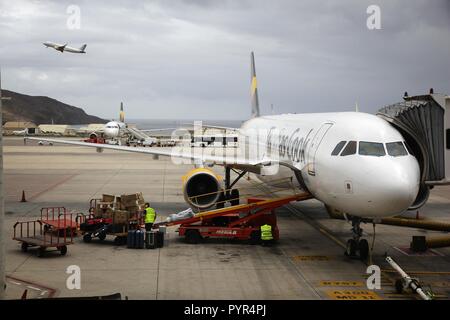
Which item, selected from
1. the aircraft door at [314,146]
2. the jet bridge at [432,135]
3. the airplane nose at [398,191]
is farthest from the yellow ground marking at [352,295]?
the jet bridge at [432,135]

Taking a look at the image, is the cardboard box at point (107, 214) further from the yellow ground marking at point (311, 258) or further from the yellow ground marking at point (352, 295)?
the yellow ground marking at point (352, 295)

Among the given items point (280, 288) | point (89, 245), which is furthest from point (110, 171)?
point (280, 288)

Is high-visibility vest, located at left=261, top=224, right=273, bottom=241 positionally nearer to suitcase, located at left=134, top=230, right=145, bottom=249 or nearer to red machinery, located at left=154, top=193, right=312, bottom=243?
red machinery, located at left=154, top=193, right=312, bottom=243

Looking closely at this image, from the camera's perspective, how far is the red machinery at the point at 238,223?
20.5 metres

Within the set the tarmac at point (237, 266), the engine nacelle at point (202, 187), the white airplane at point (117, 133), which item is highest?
the white airplane at point (117, 133)

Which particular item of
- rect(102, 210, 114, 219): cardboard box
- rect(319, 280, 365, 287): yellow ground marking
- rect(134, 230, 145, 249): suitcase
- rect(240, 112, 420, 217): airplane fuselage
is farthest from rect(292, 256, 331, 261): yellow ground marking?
rect(102, 210, 114, 219): cardboard box

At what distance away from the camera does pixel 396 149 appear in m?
15.8

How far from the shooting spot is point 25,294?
1317 cm

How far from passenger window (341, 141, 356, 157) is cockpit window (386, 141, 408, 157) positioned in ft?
2.92

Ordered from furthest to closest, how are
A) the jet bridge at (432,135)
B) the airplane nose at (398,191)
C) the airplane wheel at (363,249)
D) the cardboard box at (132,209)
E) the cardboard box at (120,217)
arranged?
the cardboard box at (132,209) → the cardboard box at (120,217) → the airplane wheel at (363,249) → the jet bridge at (432,135) → the airplane nose at (398,191)

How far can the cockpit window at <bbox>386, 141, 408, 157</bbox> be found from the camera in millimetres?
15570

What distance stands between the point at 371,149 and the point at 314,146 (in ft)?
8.76
